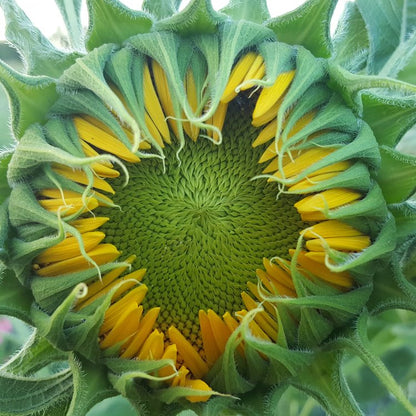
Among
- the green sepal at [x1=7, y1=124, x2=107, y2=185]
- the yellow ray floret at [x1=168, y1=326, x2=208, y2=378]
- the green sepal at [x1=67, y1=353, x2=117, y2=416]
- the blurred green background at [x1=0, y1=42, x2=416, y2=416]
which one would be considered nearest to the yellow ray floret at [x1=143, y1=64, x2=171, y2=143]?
the green sepal at [x1=7, y1=124, x2=107, y2=185]

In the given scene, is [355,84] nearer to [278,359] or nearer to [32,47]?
[278,359]

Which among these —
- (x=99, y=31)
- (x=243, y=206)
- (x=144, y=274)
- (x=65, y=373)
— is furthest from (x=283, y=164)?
(x=65, y=373)

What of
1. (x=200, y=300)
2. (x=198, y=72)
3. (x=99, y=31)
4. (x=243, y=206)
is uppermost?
(x=99, y=31)

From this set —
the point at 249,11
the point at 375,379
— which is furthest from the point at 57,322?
the point at 375,379

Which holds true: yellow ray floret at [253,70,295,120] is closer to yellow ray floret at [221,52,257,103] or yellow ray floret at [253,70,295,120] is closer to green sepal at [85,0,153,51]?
yellow ray floret at [221,52,257,103]

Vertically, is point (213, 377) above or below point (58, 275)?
below

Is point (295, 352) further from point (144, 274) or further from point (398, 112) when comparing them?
point (398, 112)

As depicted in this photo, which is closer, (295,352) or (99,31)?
(295,352)
